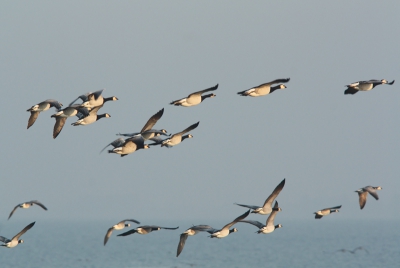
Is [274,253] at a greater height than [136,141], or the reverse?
[274,253]

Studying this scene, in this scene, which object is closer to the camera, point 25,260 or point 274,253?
point 25,260

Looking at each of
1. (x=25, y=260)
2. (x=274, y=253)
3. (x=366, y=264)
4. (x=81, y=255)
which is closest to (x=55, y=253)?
(x=81, y=255)

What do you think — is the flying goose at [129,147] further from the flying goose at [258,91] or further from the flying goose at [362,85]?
the flying goose at [362,85]

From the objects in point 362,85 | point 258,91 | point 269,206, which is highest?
point 362,85

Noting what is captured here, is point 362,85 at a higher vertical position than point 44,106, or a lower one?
higher

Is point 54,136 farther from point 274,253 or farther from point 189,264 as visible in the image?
point 274,253

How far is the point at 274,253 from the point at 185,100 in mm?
86156

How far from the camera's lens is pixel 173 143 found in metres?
28.9

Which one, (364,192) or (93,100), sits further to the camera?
(364,192)

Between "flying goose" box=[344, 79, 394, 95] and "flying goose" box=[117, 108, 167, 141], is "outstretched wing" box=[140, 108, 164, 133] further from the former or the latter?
"flying goose" box=[344, 79, 394, 95]

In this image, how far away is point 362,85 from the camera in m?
28.5

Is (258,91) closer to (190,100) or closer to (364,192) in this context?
(190,100)

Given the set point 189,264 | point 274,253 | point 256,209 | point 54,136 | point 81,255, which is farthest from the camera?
point 274,253

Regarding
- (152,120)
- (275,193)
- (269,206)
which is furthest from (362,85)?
(152,120)
